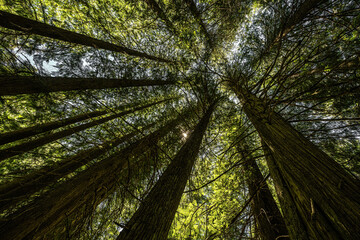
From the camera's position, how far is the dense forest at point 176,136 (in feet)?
3.77

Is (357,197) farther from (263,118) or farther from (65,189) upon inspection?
(65,189)

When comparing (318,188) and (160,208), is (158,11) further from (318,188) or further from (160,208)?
(318,188)

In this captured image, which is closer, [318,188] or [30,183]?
[318,188]

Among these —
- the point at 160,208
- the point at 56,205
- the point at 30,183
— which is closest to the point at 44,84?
the point at 30,183

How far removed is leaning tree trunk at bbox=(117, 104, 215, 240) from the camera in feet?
3.39

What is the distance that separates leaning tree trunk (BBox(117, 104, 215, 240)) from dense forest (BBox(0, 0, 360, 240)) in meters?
0.01

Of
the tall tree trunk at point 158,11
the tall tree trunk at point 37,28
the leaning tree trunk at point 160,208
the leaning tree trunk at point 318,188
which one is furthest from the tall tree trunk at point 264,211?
the tall tree trunk at point 158,11

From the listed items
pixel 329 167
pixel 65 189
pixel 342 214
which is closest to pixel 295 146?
pixel 329 167

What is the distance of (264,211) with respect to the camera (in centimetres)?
142

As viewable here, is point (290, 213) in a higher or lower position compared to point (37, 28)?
lower

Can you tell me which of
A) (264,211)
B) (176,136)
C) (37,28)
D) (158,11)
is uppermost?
(158,11)

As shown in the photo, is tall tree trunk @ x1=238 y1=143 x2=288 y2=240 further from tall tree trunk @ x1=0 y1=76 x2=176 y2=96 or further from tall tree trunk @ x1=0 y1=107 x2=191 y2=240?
tall tree trunk @ x1=0 y1=76 x2=176 y2=96

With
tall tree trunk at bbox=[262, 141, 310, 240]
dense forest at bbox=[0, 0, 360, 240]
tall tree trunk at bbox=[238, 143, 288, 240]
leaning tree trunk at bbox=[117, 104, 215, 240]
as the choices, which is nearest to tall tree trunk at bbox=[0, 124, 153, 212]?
dense forest at bbox=[0, 0, 360, 240]

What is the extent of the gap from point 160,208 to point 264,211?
112cm
